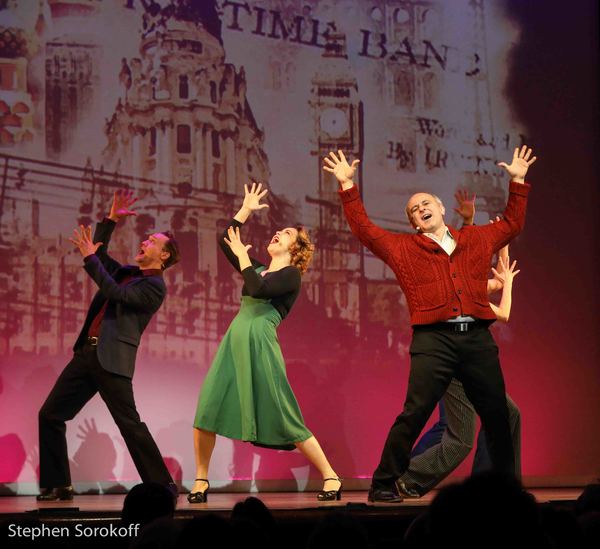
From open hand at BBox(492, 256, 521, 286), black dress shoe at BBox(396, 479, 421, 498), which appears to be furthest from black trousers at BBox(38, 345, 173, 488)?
open hand at BBox(492, 256, 521, 286)

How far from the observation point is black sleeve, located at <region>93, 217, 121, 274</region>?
5.45 metres

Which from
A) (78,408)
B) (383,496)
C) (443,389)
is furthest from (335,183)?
(383,496)

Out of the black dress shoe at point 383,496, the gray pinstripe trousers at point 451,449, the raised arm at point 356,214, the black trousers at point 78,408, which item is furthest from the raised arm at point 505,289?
the black trousers at point 78,408

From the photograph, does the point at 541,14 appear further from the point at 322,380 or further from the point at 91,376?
the point at 91,376

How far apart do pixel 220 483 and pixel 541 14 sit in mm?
4121

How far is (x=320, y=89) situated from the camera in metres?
6.67

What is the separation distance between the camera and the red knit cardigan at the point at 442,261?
4.35 metres

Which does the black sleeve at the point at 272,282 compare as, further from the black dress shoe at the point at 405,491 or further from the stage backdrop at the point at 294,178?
the stage backdrop at the point at 294,178

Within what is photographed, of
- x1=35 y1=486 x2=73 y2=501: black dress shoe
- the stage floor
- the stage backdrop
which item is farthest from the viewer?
the stage backdrop

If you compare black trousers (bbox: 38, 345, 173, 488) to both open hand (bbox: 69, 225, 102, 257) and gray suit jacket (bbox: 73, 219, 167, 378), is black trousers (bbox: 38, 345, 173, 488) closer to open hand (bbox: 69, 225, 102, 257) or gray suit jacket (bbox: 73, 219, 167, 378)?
gray suit jacket (bbox: 73, 219, 167, 378)

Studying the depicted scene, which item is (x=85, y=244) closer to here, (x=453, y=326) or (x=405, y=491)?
(x=453, y=326)

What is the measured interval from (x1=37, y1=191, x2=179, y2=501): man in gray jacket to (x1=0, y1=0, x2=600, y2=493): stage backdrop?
865mm

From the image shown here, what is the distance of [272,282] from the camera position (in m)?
4.87

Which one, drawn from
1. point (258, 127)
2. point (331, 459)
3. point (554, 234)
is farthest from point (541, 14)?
point (331, 459)
